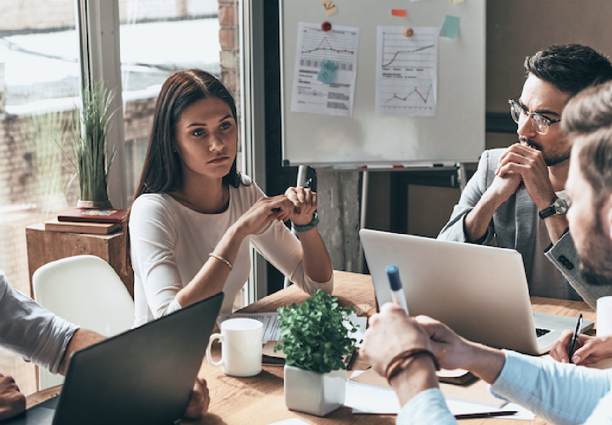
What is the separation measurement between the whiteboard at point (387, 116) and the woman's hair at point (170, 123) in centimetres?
93

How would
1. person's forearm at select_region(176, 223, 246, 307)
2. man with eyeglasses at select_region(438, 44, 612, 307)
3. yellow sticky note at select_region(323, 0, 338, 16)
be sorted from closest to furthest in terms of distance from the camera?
person's forearm at select_region(176, 223, 246, 307) < man with eyeglasses at select_region(438, 44, 612, 307) < yellow sticky note at select_region(323, 0, 338, 16)

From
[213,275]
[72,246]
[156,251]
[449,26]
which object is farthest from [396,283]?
[449,26]

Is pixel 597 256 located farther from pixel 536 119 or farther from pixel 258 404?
pixel 536 119

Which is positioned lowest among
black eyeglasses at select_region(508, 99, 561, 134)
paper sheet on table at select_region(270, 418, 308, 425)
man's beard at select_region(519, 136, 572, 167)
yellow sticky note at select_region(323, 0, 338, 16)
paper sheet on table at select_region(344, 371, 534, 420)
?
paper sheet on table at select_region(344, 371, 534, 420)

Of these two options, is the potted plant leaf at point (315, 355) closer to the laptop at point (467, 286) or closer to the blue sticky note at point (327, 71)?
the laptop at point (467, 286)

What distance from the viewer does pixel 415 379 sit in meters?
0.78

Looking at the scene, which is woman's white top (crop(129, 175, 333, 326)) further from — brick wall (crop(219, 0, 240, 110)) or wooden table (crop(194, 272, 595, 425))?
brick wall (crop(219, 0, 240, 110))

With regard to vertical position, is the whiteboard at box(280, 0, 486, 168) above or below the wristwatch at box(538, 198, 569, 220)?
above

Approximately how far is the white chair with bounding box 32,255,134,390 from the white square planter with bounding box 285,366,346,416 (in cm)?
74

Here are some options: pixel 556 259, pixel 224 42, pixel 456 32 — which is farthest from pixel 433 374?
pixel 224 42

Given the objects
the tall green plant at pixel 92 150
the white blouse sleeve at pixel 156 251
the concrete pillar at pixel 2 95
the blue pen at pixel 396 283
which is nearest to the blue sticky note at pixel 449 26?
the tall green plant at pixel 92 150

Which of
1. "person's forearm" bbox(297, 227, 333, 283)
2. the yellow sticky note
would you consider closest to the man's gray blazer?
"person's forearm" bbox(297, 227, 333, 283)

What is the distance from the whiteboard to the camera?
8.46 feet

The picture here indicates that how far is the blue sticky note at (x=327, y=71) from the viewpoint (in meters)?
2.58
